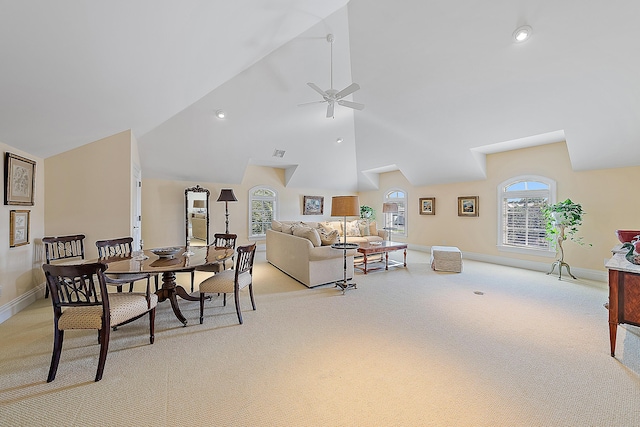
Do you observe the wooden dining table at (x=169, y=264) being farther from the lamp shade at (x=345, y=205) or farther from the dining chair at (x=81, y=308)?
the lamp shade at (x=345, y=205)

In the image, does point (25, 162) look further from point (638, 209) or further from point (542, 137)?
point (638, 209)

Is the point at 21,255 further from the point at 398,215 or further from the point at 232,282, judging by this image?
the point at 398,215

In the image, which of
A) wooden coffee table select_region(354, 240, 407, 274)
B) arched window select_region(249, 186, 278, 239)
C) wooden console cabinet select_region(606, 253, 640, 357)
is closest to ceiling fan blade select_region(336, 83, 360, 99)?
wooden coffee table select_region(354, 240, 407, 274)

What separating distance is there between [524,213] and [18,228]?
27.5ft

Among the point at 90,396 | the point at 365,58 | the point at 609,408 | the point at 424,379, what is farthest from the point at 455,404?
the point at 365,58

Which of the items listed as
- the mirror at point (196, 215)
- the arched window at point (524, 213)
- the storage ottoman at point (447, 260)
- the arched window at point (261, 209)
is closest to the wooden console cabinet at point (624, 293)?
the storage ottoman at point (447, 260)

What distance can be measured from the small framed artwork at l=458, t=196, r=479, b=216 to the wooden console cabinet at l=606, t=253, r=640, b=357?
14.2 feet

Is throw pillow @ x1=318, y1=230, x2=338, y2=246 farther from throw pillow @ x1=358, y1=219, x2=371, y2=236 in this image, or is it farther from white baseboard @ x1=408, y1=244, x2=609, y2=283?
white baseboard @ x1=408, y1=244, x2=609, y2=283

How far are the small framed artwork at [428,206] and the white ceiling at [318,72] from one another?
1562 millimetres

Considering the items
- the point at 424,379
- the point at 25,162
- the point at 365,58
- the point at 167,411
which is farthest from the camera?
the point at 365,58

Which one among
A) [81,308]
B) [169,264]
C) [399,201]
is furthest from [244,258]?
[399,201]

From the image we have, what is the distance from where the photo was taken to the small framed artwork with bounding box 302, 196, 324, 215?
858 cm

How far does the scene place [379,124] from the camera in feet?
18.8

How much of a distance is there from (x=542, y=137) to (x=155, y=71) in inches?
237
